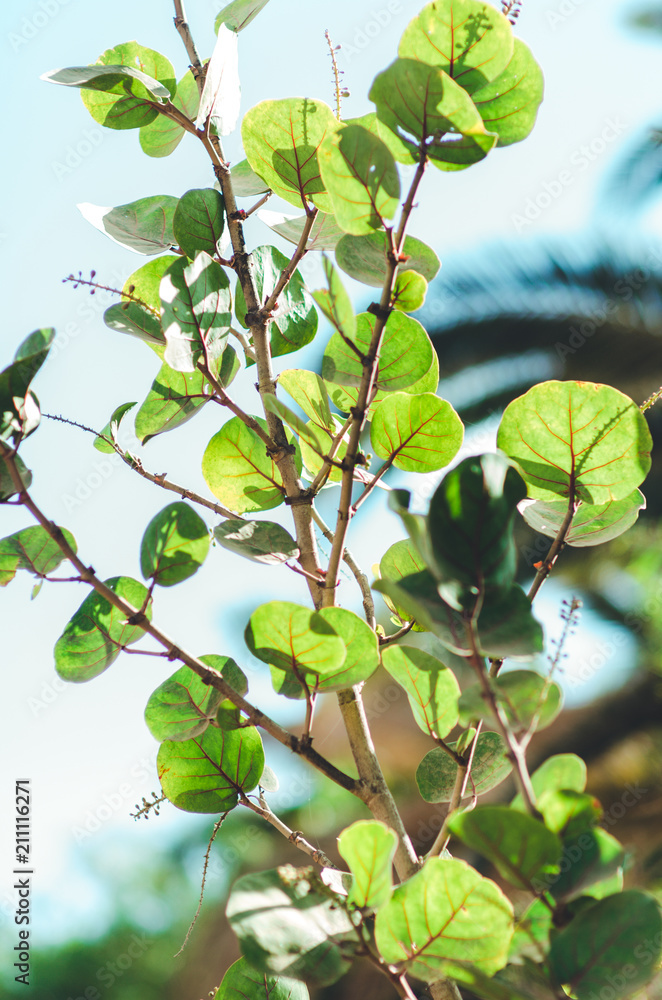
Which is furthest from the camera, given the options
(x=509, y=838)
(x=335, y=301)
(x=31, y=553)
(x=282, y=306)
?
(x=282, y=306)

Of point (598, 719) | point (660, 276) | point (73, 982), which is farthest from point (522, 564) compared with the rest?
point (73, 982)

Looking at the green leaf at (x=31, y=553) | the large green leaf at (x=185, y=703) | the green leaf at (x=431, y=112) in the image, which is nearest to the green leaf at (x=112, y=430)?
the green leaf at (x=31, y=553)

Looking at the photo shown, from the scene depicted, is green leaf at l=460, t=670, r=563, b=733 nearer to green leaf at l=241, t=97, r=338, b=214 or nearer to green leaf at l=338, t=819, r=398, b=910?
green leaf at l=338, t=819, r=398, b=910

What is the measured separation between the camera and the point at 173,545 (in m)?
0.52

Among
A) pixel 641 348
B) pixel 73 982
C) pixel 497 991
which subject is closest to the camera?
pixel 497 991

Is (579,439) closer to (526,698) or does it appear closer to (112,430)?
(526,698)

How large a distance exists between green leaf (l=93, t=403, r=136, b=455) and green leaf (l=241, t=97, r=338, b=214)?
23cm

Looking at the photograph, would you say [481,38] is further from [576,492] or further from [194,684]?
[194,684]

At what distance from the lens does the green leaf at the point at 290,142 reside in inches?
23.8

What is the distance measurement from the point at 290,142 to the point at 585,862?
56 centimetres

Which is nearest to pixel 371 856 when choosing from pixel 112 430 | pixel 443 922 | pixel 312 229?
pixel 443 922

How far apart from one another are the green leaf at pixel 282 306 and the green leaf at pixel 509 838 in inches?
17.9

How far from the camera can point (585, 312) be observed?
424 centimetres

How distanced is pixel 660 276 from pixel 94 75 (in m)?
4.38
